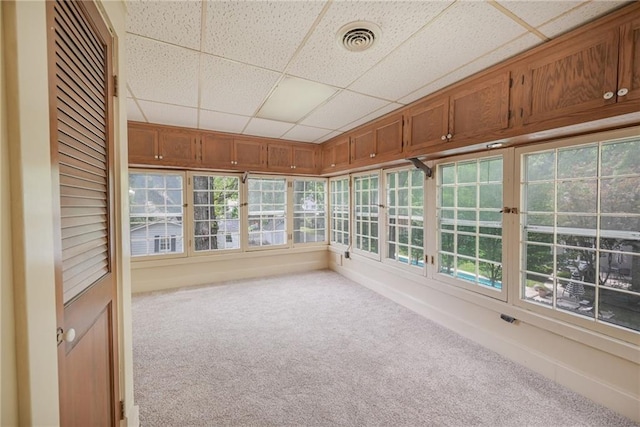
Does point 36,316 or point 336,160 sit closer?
point 36,316

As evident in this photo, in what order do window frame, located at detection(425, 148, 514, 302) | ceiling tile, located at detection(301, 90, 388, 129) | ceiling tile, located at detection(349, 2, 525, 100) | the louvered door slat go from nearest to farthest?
1. the louvered door slat
2. ceiling tile, located at detection(349, 2, 525, 100)
3. window frame, located at detection(425, 148, 514, 302)
4. ceiling tile, located at detection(301, 90, 388, 129)

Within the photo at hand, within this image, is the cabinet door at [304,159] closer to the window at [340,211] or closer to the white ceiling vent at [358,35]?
the window at [340,211]

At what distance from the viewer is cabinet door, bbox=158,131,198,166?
3.61 meters

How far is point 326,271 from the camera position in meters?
4.84

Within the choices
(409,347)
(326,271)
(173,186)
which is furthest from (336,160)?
(409,347)

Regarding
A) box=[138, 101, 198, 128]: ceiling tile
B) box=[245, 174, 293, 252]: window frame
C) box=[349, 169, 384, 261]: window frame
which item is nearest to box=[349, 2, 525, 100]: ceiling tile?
box=[349, 169, 384, 261]: window frame

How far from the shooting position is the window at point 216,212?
4102mm

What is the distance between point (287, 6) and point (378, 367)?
2554mm

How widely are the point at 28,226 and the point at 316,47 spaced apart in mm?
1781

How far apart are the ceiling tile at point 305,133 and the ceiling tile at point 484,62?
62.0 inches

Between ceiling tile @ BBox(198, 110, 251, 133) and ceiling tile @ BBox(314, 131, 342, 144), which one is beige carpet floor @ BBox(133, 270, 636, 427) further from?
ceiling tile @ BBox(314, 131, 342, 144)

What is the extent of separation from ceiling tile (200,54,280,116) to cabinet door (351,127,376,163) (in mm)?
1477

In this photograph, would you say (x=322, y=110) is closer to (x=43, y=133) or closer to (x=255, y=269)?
(x=43, y=133)

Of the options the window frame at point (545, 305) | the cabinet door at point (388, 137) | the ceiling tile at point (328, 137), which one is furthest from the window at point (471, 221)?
the ceiling tile at point (328, 137)
